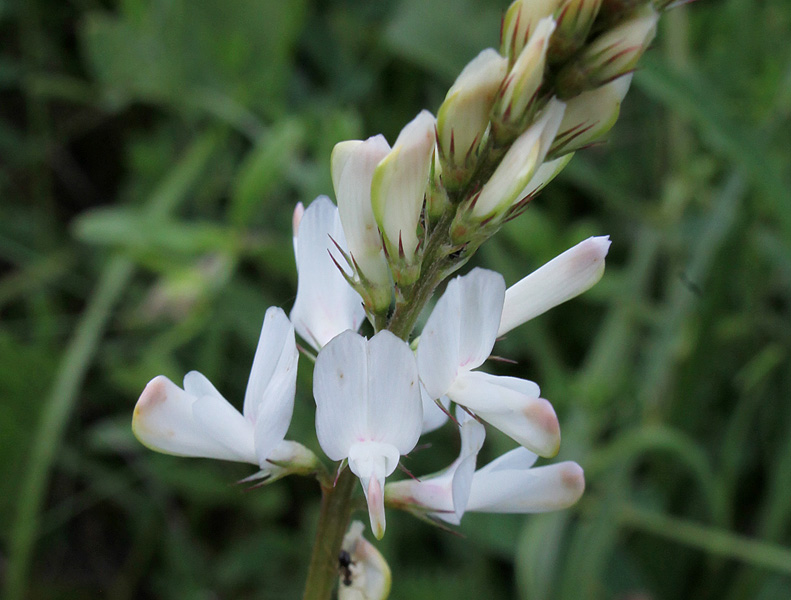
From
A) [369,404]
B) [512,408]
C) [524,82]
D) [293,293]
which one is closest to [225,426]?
[369,404]

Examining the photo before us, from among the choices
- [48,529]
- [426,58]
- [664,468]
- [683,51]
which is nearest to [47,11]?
[426,58]

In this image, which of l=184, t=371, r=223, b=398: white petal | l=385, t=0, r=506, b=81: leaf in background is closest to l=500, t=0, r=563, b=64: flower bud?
l=184, t=371, r=223, b=398: white petal

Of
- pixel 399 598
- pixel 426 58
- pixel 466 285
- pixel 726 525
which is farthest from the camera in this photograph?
pixel 426 58

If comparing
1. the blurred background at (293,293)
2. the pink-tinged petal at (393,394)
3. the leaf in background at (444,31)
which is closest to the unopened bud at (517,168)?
the pink-tinged petal at (393,394)

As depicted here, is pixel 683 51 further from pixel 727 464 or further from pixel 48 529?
pixel 48 529

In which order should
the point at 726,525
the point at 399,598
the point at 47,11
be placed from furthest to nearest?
the point at 47,11 < the point at 726,525 < the point at 399,598

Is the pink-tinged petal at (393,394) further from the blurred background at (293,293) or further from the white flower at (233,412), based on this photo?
the blurred background at (293,293)
